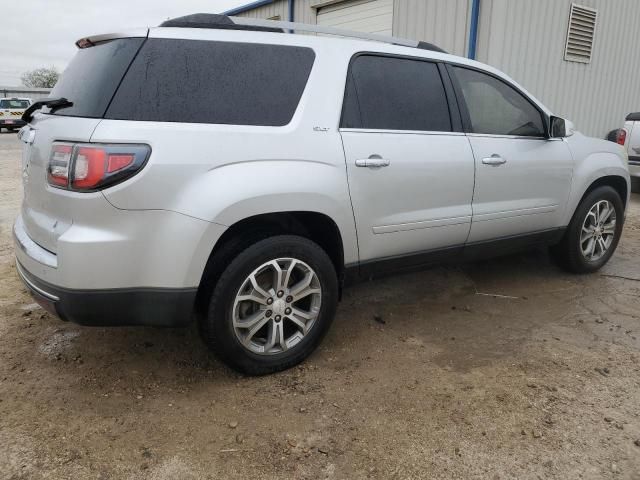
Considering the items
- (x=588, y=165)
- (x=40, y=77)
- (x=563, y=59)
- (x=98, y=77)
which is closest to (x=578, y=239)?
(x=588, y=165)

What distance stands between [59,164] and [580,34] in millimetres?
8160

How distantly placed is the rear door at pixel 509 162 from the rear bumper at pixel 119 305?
2.12 m

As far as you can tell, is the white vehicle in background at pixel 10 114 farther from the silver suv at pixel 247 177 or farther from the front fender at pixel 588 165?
the front fender at pixel 588 165

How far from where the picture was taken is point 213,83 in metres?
2.60

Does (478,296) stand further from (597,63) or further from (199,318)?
(597,63)

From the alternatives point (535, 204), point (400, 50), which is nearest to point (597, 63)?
point (535, 204)

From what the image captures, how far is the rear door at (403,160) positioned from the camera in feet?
9.89

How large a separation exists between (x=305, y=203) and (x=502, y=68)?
17.9 ft

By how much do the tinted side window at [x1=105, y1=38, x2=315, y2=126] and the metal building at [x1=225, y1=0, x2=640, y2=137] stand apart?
4993mm

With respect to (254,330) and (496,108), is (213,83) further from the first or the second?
(496,108)

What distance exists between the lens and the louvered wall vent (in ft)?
25.9

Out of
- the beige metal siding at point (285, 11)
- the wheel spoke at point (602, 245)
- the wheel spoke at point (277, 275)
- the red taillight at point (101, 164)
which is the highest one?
the beige metal siding at point (285, 11)

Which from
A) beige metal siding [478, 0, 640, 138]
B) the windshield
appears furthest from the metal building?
the windshield

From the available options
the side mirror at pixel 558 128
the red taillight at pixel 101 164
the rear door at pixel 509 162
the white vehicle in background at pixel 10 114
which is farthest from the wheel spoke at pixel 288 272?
the white vehicle in background at pixel 10 114
